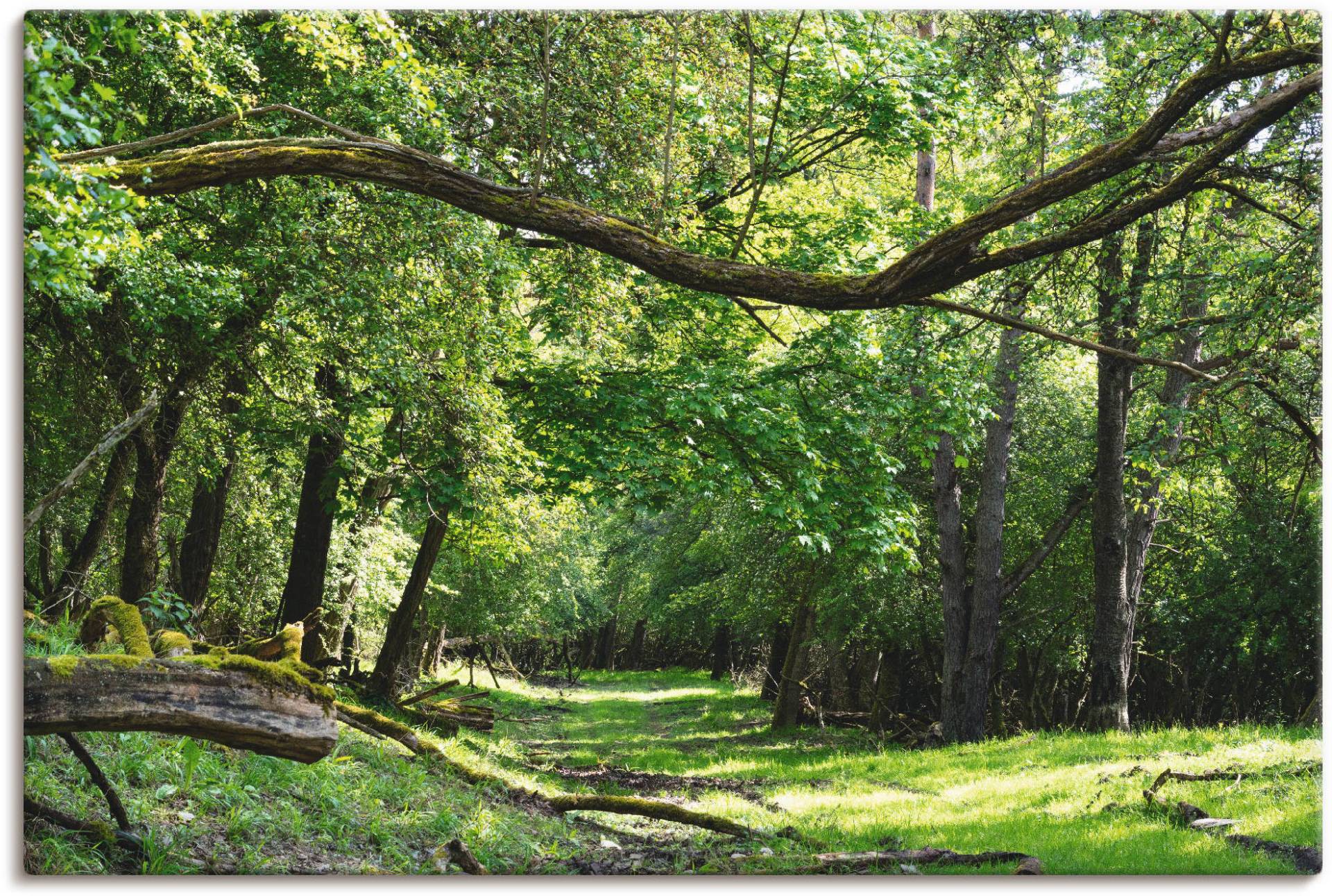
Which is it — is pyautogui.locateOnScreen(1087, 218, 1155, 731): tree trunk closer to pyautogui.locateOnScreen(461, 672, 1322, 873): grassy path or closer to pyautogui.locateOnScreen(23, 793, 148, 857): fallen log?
pyautogui.locateOnScreen(461, 672, 1322, 873): grassy path

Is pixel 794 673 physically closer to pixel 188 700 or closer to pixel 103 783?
pixel 103 783

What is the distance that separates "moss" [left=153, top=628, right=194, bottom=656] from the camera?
17.0 ft

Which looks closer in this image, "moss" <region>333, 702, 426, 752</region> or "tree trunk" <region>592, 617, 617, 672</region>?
"moss" <region>333, 702, 426, 752</region>

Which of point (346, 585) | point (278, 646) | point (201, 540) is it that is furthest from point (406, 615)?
point (278, 646)

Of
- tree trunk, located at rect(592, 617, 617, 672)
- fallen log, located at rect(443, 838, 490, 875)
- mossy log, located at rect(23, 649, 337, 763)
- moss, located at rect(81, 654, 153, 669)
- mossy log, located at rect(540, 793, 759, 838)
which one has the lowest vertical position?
tree trunk, located at rect(592, 617, 617, 672)

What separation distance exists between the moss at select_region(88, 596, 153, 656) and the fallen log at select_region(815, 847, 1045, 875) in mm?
3732

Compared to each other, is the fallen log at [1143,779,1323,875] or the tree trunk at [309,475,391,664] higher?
the tree trunk at [309,475,391,664]

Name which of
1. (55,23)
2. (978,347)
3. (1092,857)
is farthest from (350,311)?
(978,347)

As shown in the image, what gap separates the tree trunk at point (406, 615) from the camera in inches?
472

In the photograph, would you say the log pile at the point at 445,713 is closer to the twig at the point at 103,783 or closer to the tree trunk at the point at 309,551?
the tree trunk at the point at 309,551

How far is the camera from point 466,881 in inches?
173

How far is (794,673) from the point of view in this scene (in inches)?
682

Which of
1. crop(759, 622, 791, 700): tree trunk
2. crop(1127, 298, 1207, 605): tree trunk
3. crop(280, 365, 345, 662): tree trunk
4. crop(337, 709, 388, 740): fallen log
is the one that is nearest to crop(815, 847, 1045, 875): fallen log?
crop(337, 709, 388, 740): fallen log

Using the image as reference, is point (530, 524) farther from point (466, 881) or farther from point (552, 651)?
point (552, 651)
